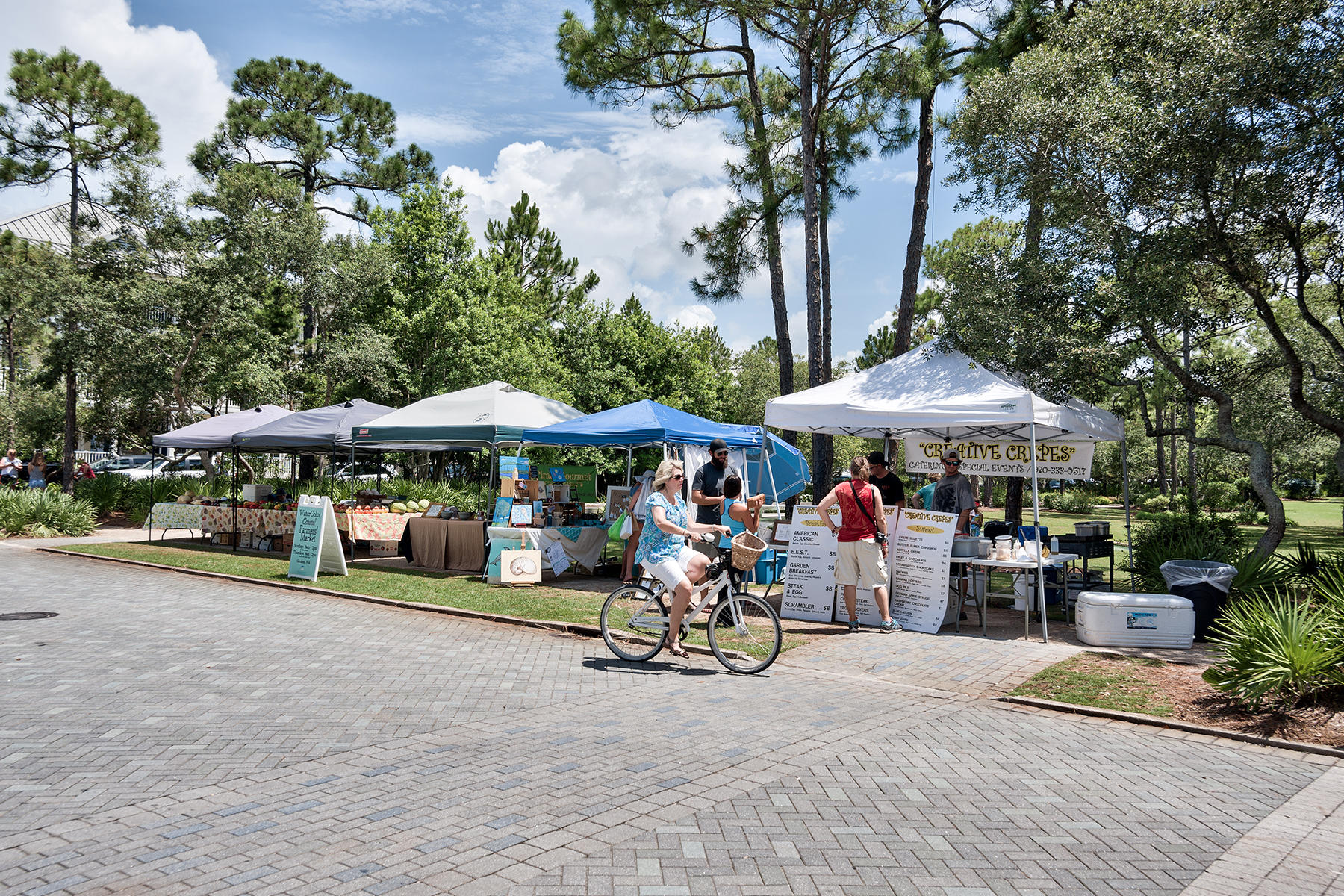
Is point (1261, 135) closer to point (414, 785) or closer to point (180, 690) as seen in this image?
point (414, 785)

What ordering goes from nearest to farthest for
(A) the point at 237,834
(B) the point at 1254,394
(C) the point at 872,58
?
(A) the point at 237,834
(C) the point at 872,58
(B) the point at 1254,394

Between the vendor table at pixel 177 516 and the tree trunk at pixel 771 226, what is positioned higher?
the tree trunk at pixel 771 226

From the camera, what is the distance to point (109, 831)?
3.87 metres

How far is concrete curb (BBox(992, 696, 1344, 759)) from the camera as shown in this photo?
563 cm

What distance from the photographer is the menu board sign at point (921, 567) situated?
9398 millimetres

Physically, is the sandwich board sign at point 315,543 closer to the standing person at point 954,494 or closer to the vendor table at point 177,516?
the vendor table at point 177,516

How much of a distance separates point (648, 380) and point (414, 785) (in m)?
29.1

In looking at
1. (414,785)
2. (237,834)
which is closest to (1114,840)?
(414,785)

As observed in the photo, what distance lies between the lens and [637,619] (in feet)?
25.8

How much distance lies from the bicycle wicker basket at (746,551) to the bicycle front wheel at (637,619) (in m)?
0.82

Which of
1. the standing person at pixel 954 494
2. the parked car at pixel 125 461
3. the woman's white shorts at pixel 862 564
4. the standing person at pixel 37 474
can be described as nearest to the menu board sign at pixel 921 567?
the woman's white shorts at pixel 862 564

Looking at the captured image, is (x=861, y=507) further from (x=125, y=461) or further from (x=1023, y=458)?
(x=125, y=461)

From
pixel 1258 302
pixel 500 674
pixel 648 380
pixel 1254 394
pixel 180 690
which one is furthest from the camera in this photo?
pixel 648 380

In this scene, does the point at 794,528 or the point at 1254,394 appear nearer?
the point at 794,528
